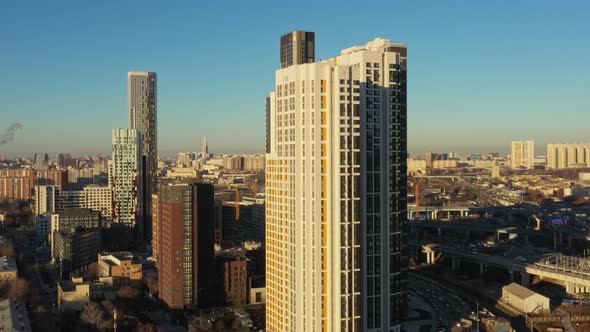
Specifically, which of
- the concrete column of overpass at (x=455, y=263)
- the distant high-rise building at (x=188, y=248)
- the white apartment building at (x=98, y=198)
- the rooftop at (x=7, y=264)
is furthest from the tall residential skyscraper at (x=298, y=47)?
the white apartment building at (x=98, y=198)

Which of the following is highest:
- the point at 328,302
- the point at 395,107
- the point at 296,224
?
the point at 395,107

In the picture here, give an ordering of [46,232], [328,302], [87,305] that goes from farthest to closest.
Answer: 1. [46,232]
2. [87,305]
3. [328,302]

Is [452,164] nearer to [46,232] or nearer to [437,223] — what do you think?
[437,223]

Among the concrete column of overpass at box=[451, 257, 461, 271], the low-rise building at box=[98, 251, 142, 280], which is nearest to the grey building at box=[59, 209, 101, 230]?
the low-rise building at box=[98, 251, 142, 280]

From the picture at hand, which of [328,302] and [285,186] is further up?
[285,186]

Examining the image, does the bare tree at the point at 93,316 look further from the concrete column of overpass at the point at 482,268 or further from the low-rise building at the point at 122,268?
the concrete column of overpass at the point at 482,268

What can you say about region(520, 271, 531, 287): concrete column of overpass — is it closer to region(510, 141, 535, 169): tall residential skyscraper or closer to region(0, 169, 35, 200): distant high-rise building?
region(0, 169, 35, 200): distant high-rise building

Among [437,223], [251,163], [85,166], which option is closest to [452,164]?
[251,163]
